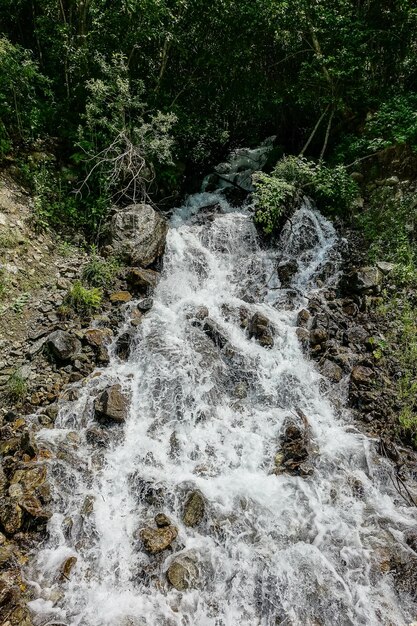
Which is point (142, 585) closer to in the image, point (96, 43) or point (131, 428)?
point (131, 428)

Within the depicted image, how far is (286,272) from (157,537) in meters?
6.14

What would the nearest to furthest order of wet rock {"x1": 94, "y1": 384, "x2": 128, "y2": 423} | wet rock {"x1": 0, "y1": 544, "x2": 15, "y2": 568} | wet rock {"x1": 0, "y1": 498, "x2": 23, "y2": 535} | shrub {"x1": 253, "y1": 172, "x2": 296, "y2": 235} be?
wet rock {"x1": 0, "y1": 544, "x2": 15, "y2": 568}, wet rock {"x1": 0, "y1": 498, "x2": 23, "y2": 535}, wet rock {"x1": 94, "y1": 384, "x2": 128, "y2": 423}, shrub {"x1": 253, "y1": 172, "x2": 296, "y2": 235}

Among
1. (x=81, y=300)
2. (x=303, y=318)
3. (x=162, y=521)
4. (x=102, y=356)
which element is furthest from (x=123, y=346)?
(x=303, y=318)

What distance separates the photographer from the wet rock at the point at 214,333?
286 inches

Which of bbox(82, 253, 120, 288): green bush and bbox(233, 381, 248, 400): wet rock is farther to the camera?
bbox(82, 253, 120, 288): green bush

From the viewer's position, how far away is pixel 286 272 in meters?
8.84

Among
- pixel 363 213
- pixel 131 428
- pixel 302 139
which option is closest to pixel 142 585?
pixel 131 428

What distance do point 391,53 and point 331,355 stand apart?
29.8 feet

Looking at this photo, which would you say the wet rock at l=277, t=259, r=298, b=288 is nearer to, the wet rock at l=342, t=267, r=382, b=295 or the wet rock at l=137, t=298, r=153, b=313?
the wet rock at l=342, t=267, r=382, b=295

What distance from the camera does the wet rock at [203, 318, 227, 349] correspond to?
726 centimetres

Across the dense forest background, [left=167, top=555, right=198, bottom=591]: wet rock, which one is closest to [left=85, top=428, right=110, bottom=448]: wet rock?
[left=167, top=555, right=198, bottom=591]: wet rock

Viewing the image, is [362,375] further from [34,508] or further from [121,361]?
[34,508]

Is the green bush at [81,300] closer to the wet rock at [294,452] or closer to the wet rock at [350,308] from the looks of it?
the wet rock at [294,452]

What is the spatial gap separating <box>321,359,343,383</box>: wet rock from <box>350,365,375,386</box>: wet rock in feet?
0.73
